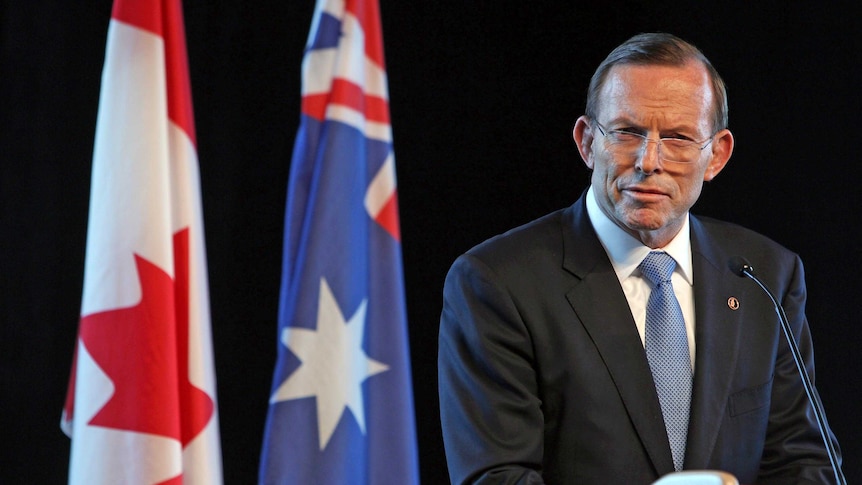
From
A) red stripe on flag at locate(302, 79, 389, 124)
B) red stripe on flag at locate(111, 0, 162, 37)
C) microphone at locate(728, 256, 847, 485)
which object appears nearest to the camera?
microphone at locate(728, 256, 847, 485)

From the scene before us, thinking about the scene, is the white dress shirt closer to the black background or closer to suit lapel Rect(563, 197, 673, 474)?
suit lapel Rect(563, 197, 673, 474)

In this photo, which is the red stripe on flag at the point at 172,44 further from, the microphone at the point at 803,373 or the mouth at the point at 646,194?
the microphone at the point at 803,373

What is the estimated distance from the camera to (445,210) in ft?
12.5

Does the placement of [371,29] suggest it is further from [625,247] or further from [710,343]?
[710,343]

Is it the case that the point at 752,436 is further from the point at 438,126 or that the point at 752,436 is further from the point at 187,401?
the point at 438,126

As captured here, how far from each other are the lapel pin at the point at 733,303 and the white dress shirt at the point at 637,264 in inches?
3.1

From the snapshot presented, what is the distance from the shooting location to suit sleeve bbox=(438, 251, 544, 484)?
1937 millimetres

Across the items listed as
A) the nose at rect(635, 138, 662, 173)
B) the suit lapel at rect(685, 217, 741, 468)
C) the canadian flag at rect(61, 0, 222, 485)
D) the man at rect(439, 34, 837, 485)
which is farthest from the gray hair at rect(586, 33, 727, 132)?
the canadian flag at rect(61, 0, 222, 485)

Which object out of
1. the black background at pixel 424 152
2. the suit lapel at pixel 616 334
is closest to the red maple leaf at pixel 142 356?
the black background at pixel 424 152

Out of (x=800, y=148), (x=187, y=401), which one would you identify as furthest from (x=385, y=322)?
(x=800, y=148)

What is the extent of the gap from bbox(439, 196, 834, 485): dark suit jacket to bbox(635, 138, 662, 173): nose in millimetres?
209

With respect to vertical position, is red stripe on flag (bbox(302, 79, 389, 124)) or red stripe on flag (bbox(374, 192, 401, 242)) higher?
red stripe on flag (bbox(302, 79, 389, 124))

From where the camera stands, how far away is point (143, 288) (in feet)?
9.34

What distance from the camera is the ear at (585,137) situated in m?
2.25
